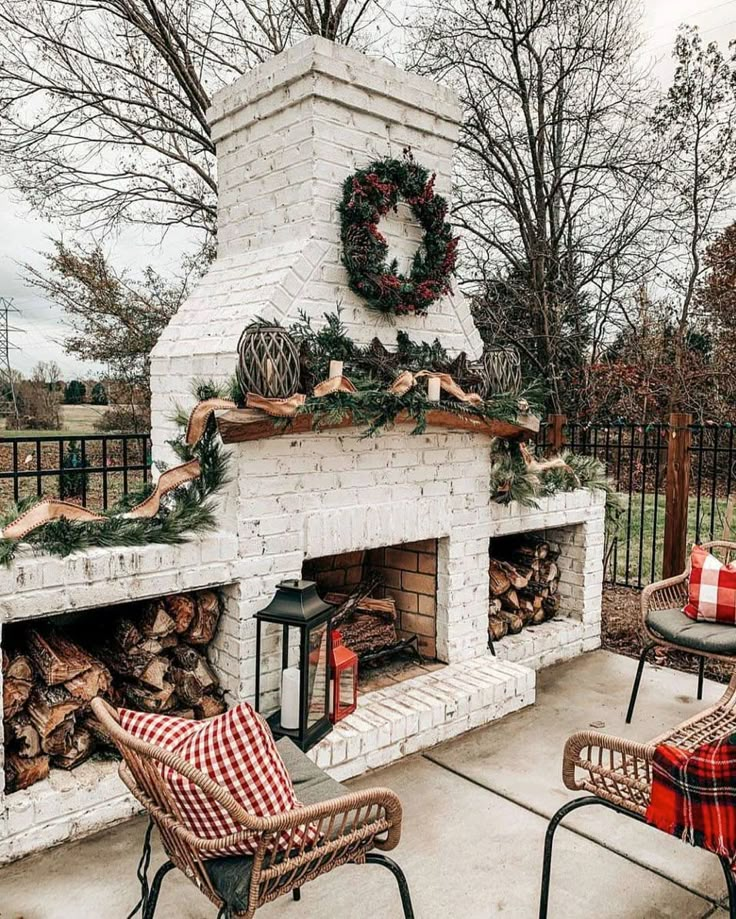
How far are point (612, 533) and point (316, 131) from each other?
11.1 feet

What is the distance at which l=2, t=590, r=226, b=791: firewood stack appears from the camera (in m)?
2.61

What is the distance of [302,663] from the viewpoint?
9.00 ft

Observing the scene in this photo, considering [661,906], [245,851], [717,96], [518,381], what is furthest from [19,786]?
[717,96]

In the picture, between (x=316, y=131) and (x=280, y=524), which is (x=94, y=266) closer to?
(x=316, y=131)

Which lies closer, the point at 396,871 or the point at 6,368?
the point at 396,871

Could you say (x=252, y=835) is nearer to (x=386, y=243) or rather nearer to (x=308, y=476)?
(x=308, y=476)

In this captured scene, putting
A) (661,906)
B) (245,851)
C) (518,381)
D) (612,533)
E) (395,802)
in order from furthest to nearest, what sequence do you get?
(612,533) → (518,381) → (661,906) → (395,802) → (245,851)

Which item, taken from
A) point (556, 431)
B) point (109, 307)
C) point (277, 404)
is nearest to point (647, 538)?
point (556, 431)

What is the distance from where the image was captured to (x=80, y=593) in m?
2.59

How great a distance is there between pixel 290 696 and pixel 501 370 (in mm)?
1968

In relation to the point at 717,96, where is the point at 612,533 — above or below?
below

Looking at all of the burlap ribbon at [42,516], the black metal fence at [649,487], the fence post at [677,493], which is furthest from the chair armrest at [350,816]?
the fence post at [677,493]

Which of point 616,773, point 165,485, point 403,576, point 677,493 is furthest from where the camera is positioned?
point 677,493

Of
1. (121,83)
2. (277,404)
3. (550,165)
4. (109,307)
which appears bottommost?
(277,404)
